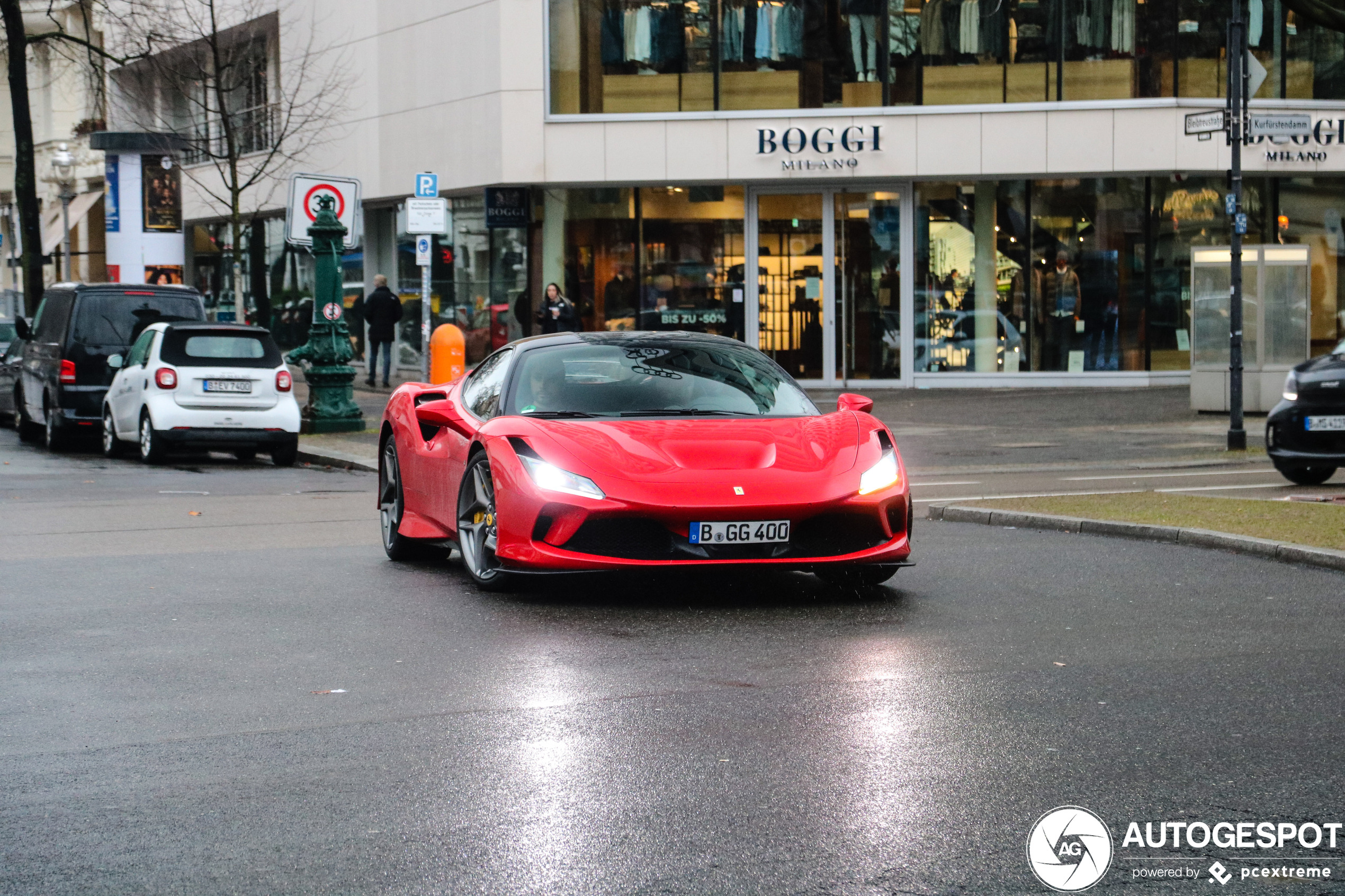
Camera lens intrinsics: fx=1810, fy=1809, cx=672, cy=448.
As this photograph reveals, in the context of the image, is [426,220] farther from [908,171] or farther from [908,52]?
[908,52]

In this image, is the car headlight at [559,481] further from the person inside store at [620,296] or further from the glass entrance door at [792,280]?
the person inside store at [620,296]

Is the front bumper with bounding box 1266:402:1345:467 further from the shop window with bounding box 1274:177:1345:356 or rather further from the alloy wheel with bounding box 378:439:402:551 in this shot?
the shop window with bounding box 1274:177:1345:356

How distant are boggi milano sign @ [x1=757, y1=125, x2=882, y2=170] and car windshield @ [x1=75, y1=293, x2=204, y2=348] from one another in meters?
11.5

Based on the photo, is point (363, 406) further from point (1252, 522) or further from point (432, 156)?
point (1252, 522)

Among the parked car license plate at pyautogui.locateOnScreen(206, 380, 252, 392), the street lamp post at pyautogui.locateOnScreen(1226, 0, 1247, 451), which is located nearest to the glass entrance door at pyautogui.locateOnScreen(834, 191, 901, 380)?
the street lamp post at pyautogui.locateOnScreen(1226, 0, 1247, 451)

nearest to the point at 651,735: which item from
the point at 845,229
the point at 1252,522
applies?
the point at 1252,522

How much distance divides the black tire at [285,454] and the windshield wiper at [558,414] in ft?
35.9

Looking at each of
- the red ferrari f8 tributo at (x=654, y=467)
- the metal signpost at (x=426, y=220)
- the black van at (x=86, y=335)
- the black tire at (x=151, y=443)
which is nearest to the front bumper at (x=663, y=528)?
the red ferrari f8 tributo at (x=654, y=467)

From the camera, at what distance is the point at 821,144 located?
3044cm

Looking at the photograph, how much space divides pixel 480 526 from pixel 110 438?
1266 cm

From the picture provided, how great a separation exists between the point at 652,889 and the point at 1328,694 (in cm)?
337

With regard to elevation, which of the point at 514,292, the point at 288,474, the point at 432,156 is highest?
the point at 432,156

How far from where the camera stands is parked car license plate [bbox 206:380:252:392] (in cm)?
1983

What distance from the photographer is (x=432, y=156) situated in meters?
34.0
